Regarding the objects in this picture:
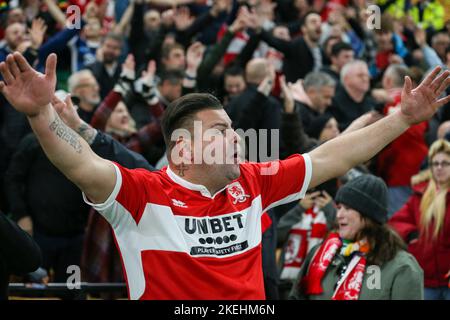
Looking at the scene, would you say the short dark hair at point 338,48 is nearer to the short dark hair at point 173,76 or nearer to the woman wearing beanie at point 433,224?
the short dark hair at point 173,76

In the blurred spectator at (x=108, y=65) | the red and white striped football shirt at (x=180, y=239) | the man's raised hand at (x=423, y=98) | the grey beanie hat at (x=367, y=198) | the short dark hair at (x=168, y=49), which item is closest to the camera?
the red and white striped football shirt at (x=180, y=239)

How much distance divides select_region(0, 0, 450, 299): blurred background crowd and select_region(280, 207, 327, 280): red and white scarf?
0.01 metres

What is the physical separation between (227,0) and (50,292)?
8.16 metres

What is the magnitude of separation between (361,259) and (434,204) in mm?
1624

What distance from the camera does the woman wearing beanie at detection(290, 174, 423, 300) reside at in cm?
592

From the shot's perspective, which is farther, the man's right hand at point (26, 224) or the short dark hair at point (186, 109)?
the man's right hand at point (26, 224)

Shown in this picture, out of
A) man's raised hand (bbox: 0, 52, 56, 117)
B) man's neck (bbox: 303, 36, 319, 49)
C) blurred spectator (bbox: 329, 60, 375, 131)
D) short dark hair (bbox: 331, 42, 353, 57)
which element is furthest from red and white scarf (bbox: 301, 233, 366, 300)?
man's neck (bbox: 303, 36, 319, 49)

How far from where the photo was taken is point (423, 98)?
439 cm

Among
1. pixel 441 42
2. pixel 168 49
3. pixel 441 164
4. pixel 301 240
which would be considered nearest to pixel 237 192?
pixel 301 240

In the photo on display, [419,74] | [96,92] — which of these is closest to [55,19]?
[96,92]

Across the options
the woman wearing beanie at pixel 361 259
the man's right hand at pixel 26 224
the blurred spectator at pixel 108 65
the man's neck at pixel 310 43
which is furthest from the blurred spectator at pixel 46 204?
the man's neck at pixel 310 43

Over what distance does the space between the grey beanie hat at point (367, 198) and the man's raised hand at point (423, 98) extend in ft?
6.14

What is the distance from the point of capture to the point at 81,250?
26.0 ft

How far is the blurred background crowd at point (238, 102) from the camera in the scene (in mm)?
7566
